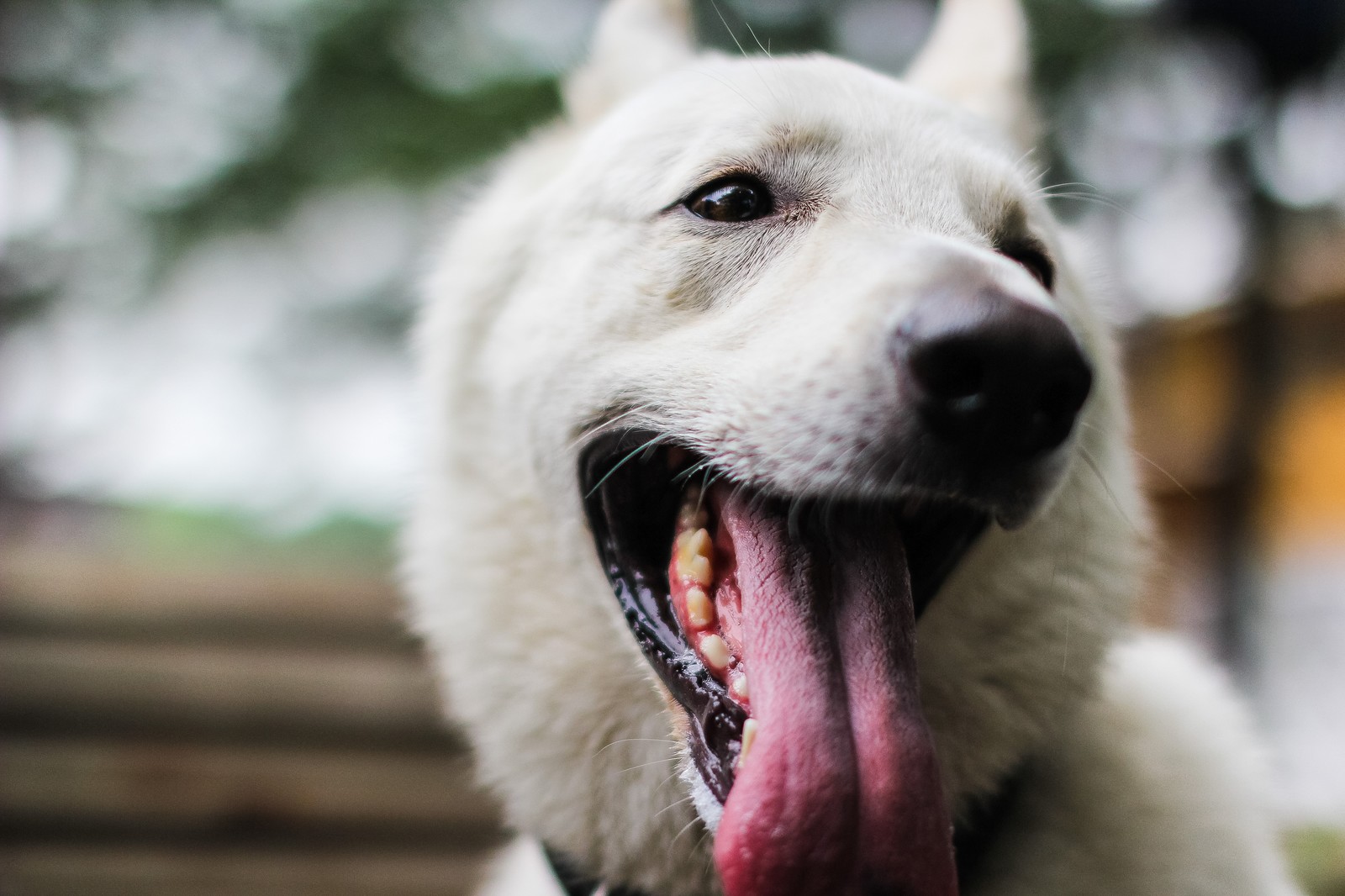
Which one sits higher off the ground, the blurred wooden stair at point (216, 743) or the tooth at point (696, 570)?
the blurred wooden stair at point (216, 743)

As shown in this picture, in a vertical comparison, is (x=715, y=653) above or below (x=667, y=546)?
below

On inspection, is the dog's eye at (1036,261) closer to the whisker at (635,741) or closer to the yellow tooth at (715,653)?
the yellow tooth at (715,653)

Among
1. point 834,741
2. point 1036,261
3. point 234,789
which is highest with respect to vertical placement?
point 234,789

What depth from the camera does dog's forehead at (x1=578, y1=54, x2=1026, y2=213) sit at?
1.65 meters

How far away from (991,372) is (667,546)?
727 millimetres

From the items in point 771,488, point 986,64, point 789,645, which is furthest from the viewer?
point 986,64

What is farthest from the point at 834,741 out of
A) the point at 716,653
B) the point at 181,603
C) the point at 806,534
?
the point at 181,603

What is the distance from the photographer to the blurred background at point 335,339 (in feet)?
13.0

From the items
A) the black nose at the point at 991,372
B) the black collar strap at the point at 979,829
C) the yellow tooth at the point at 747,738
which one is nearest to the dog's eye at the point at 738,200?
the black nose at the point at 991,372

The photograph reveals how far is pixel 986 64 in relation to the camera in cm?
225

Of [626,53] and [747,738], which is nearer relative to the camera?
[747,738]

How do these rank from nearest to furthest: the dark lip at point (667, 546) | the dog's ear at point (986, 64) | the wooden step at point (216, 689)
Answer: the dark lip at point (667, 546), the dog's ear at point (986, 64), the wooden step at point (216, 689)

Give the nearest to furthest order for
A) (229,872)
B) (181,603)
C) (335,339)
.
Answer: (229,872) < (181,603) < (335,339)

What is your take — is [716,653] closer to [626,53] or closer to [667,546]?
[667,546]
